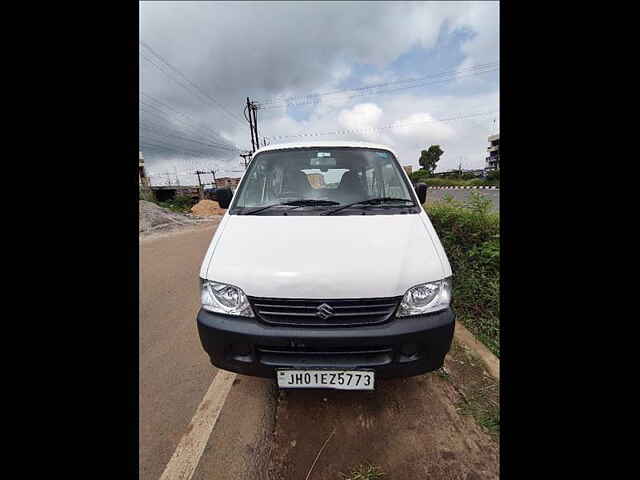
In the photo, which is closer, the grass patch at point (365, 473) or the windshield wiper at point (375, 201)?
the grass patch at point (365, 473)

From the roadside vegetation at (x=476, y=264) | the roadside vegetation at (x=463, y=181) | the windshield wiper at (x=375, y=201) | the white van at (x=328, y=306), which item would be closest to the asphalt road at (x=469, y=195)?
the roadside vegetation at (x=476, y=264)

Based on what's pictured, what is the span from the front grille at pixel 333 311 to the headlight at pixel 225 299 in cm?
12

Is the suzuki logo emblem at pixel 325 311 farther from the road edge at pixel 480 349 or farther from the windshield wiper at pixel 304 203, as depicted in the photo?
the road edge at pixel 480 349

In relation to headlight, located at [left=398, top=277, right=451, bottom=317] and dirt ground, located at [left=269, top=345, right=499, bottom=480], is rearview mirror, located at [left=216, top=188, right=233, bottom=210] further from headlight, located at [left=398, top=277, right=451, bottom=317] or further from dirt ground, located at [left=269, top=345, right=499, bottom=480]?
headlight, located at [left=398, top=277, right=451, bottom=317]

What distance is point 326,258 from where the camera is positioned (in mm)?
1650

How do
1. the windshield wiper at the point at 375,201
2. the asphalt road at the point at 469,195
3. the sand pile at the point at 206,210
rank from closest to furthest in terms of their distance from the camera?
the windshield wiper at the point at 375,201 < the asphalt road at the point at 469,195 < the sand pile at the point at 206,210

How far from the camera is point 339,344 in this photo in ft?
5.05

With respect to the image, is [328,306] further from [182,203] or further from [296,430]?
[182,203]

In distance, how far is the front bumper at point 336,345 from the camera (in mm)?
1548

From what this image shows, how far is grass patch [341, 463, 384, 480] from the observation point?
4.82ft

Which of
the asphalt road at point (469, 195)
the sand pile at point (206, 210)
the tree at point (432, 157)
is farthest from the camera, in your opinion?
the tree at point (432, 157)

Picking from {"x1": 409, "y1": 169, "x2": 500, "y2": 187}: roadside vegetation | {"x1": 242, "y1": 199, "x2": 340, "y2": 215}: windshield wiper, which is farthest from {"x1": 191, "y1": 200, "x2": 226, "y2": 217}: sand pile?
{"x1": 242, "y1": 199, "x2": 340, "y2": 215}: windshield wiper

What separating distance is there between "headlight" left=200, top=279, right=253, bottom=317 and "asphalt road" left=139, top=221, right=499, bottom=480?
784 mm

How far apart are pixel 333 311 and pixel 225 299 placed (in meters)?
0.64
